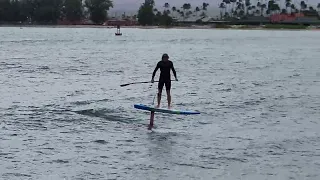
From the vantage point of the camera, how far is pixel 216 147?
20.6 m

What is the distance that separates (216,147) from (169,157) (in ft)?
7.03

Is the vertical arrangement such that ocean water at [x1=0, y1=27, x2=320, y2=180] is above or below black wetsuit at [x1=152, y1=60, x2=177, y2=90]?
below

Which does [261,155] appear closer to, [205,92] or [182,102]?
[182,102]

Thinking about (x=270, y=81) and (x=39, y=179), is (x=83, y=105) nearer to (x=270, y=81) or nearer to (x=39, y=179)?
(x=39, y=179)

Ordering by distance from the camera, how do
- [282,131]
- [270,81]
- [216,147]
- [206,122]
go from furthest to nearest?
[270,81] → [206,122] → [282,131] → [216,147]

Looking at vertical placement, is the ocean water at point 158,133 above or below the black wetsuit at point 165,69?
below

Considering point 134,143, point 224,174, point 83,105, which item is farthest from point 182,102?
point 224,174

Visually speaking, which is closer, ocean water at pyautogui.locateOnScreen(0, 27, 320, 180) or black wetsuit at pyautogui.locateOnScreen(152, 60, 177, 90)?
ocean water at pyautogui.locateOnScreen(0, 27, 320, 180)

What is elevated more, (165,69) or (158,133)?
(165,69)

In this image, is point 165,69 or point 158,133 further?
point 165,69

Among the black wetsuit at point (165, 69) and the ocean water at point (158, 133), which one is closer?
the ocean water at point (158, 133)

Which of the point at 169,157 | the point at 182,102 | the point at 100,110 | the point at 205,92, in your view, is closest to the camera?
the point at 169,157

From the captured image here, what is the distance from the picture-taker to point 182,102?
3153cm

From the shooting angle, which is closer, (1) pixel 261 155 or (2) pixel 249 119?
(1) pixel 261 155
